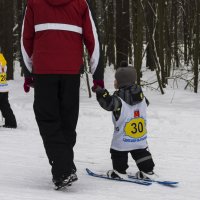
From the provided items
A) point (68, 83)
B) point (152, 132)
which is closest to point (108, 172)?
point (68, 83)

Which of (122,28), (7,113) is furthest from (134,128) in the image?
(122,28)

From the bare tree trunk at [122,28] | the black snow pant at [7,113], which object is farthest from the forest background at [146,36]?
the black snow pant at [7,113]

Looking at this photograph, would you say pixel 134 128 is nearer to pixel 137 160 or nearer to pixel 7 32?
pixel 137 160

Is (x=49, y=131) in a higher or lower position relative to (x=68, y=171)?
higher

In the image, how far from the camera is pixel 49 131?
4.20m

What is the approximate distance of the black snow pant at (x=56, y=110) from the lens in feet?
13.7

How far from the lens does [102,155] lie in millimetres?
6234

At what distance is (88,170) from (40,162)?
810 mm

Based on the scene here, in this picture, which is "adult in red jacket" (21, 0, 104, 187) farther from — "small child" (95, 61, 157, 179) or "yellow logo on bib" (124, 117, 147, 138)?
"yellow logo on bib" (124, 117, 147, 138)

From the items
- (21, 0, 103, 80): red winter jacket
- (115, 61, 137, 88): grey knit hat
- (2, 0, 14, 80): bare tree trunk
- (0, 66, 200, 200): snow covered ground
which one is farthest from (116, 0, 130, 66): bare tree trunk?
(21, 0, 103, 80): red winter jacket

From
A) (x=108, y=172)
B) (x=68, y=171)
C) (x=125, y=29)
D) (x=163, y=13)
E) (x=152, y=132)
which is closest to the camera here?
(x=68, y=171)

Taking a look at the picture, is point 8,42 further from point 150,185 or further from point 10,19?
point 150,185

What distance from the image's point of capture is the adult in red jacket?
4156 mm

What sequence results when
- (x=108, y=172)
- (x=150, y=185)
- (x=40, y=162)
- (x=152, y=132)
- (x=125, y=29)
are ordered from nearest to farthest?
(x=150, y=185)
(x=108, y=172)
(x=40, y=162)
(x=152, y=132)
(x=125, y=29)
